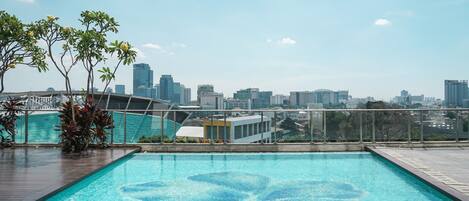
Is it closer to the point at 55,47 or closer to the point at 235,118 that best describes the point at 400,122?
the point at 235,118

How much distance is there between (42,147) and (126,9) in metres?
4.42

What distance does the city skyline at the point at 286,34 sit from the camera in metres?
11.5

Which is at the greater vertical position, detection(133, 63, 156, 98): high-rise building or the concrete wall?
detection(133, 63, 156, 98): high-rise building

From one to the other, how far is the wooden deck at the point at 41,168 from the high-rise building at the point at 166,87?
34.0 metres

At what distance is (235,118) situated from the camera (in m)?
10.4

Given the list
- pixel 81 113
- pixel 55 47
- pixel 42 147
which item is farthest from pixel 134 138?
pixel 55 47

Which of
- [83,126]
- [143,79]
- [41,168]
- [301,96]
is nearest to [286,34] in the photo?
[83,126]

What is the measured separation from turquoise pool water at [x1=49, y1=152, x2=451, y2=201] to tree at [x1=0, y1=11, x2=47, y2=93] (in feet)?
11.0

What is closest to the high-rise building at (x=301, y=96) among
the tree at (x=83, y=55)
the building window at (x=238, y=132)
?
the building window at (x=238, y=132)

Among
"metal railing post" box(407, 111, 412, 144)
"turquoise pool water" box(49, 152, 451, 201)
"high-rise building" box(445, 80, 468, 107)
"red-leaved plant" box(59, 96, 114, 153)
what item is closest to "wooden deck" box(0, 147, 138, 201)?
"turquoise pool water" box(49, 152, 451, 201)

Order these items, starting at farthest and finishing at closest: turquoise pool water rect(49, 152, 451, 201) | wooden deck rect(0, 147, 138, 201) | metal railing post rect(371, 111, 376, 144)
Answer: metal railing post rect(371, 111, 376, 144), turquoise pool water rect(49, 152, 451, 201), wooden deck rect(0, 147, 138, 201)

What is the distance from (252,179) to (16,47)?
6182 millimetres

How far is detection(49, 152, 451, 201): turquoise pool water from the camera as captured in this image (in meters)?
6.17

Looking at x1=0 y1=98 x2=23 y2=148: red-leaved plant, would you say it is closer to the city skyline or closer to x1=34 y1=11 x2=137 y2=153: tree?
the city skyline
